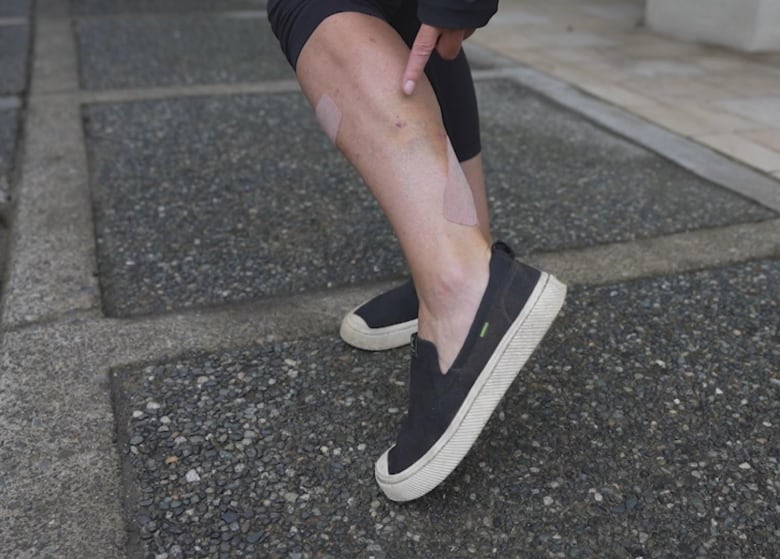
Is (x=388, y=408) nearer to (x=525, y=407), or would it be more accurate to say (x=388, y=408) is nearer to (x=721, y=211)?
(x=525, y=407)

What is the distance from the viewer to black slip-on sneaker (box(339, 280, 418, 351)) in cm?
167

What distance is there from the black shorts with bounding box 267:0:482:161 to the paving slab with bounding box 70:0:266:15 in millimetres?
5064

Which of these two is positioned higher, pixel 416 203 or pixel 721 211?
pixel 416 203

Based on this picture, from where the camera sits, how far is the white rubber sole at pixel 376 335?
5.46ft

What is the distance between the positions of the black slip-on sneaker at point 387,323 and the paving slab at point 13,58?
2.77 metres

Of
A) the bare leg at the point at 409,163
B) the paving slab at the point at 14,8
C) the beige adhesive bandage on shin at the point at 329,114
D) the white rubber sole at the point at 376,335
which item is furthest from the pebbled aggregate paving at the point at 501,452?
the paving slab at the point at 14,8

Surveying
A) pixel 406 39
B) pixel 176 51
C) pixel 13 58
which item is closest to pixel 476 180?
pixel 406 39

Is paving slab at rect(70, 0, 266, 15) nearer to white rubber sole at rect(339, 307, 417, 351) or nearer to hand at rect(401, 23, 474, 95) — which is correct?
white rubber sole at rect(339, 307, 417, 351)

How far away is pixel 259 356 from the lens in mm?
1670

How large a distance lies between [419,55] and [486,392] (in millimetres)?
499

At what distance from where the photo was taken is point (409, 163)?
3.92 ft

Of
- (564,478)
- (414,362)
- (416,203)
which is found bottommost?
(564,478)

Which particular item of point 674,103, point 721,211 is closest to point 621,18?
point 674,103

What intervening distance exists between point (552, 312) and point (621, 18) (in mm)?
5068
